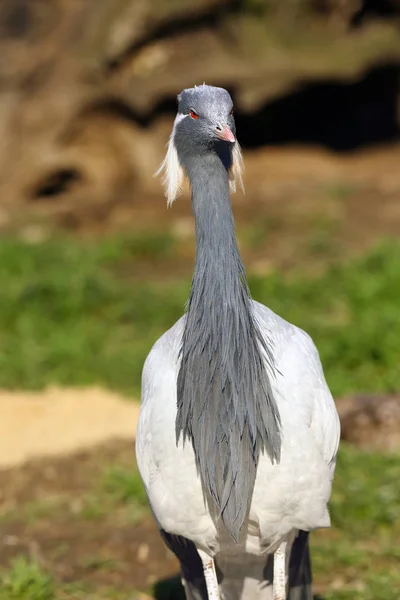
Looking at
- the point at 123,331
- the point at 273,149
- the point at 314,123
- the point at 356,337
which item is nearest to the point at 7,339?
the point at 123,331

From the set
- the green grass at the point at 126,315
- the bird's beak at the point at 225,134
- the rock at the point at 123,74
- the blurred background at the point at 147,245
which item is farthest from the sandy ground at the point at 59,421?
the rock at the point at 123,74

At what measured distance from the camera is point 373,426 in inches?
241

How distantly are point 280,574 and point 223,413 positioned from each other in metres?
0.66

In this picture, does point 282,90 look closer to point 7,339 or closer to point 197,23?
point 197,23

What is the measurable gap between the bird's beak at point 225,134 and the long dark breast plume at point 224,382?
0.22 meters

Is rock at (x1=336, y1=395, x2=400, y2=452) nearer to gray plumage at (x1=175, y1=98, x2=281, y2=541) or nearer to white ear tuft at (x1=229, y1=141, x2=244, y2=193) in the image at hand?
gray plumage at (x1=175, y1=98, x2=281, y2=541)

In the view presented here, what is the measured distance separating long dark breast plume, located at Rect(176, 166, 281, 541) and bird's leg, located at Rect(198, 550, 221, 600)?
0.23 metres

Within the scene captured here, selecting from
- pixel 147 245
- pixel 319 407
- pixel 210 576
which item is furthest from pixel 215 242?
pixel 147 245

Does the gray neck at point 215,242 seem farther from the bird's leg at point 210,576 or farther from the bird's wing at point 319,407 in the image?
Result: the bird's leg at point 210,576

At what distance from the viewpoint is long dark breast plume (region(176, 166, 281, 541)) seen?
3.51 m

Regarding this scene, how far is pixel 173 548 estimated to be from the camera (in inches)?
152

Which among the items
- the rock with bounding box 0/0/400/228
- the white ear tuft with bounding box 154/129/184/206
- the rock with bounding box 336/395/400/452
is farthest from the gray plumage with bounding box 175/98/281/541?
the rock with bounding box 0/0/400/228

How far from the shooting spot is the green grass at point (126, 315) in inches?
295

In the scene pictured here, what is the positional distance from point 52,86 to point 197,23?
194 cm
